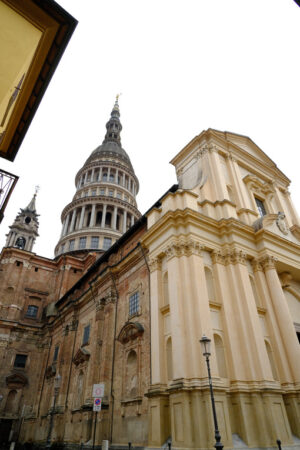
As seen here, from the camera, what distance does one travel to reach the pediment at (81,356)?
2225 centimetres

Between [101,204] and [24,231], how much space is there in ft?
45.0

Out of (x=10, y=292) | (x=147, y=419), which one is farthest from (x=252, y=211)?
(x=10, y=292)

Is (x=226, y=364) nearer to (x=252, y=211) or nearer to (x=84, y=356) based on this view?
(x=252, y=211)

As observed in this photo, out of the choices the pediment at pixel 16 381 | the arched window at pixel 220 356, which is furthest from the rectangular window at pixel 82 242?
the arched window at pixel 220 356

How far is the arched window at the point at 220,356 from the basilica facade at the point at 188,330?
0.16ft

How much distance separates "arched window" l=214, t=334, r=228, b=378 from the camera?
1377 cm

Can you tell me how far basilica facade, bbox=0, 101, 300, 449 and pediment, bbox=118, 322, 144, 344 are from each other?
8 cm

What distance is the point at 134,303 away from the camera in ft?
63.4

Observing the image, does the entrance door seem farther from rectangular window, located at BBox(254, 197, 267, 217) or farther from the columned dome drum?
rectangular window, located at BBox(254, 197, 267, 217)

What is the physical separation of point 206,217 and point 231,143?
9044 millimetres

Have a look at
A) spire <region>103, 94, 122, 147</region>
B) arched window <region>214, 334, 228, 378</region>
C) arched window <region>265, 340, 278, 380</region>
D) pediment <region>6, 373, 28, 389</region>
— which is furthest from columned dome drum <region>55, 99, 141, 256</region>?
arched window <region>265, 340, 278, 380</region>

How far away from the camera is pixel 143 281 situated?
19016mm

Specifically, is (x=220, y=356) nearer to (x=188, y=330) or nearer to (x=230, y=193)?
(x=188, y=330)

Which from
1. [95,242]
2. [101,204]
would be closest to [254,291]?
[95,242]
